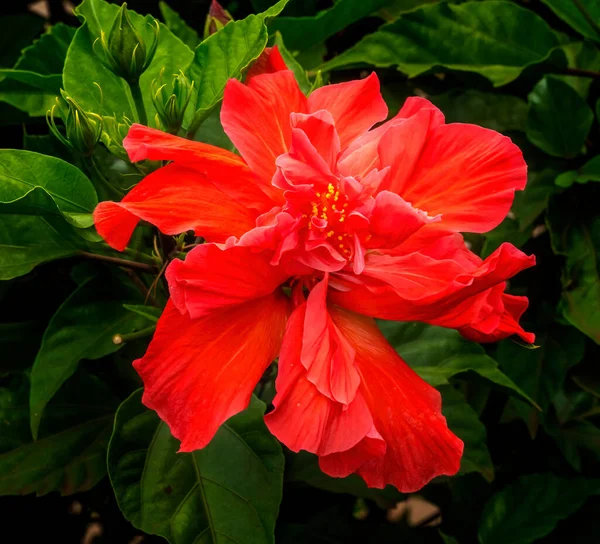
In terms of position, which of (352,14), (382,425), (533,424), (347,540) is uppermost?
(352,14)

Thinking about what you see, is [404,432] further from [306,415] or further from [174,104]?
[174,104]

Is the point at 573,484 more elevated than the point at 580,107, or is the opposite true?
the point at 580,107

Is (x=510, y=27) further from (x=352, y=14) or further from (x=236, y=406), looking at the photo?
(x=236, y=406)

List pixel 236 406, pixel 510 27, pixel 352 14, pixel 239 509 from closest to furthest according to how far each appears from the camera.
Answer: pixel 236 406 → pixel 239 509 → pixel 352 14 → pixel 510 27

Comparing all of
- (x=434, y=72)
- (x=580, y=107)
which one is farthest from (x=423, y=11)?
(x=580, y=107)

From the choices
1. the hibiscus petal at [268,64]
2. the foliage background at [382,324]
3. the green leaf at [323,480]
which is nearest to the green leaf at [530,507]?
the foliage background at [382,324]

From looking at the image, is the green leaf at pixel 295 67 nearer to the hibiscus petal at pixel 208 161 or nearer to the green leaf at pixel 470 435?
the hibiscus petal at pixel 208 161
